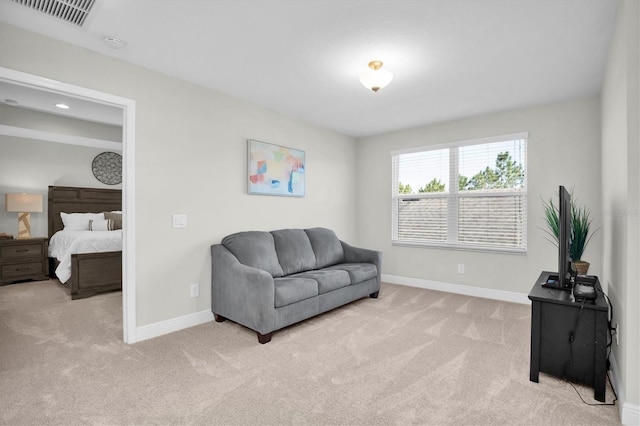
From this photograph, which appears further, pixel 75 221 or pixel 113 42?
pixel 75 221

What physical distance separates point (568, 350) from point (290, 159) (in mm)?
3389

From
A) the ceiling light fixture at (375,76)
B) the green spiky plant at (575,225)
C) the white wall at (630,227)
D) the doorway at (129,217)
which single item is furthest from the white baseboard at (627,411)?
the doorway at (129,217)

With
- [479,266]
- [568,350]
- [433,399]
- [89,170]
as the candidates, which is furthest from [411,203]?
[89,170]

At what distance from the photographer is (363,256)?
4.38 meters

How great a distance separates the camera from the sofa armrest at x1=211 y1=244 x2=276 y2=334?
9.14ft

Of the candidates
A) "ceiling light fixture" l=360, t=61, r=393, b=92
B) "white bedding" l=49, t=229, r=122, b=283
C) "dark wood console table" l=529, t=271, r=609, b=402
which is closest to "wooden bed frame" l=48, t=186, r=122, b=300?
"white bedding" l=49, t=229, r=122, b=283

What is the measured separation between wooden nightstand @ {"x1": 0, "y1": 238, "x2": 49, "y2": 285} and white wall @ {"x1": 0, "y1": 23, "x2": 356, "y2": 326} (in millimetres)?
3897

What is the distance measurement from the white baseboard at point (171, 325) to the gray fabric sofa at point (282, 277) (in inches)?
4.8

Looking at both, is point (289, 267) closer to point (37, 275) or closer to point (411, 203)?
point (411, 203)

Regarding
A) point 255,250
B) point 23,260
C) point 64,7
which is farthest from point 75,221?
point 64,7

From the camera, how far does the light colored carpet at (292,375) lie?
1.81 m

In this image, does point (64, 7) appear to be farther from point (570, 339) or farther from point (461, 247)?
point (461, 247)

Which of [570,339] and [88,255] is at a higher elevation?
[88,255]

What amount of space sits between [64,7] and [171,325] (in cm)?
258
